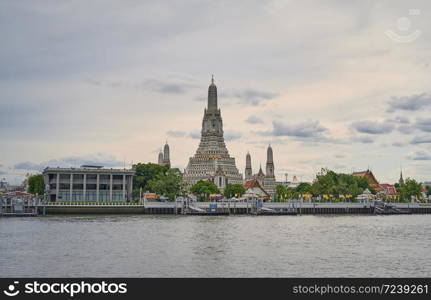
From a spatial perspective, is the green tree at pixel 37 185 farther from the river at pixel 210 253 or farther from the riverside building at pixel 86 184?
the river at pixel 210 253

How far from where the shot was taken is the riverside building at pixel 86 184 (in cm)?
15750

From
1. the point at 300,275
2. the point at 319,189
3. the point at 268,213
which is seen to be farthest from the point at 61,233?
the point at 319,189

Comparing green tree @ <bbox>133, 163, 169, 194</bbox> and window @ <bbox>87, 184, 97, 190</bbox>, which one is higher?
green tree @ <bbox>133, 163, 169, 194</bbox>

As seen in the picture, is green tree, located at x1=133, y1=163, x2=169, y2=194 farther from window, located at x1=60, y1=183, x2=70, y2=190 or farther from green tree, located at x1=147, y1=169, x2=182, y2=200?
window, located at x1=60, y1=183, x2=70, y2=190

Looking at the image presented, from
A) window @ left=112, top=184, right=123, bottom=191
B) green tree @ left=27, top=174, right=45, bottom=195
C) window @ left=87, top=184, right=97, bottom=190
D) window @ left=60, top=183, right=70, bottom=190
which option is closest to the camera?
window @ left=60, top=183, right=70, bottom=190

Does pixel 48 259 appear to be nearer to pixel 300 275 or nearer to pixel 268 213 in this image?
pixel 300 275

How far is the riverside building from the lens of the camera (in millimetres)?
157500

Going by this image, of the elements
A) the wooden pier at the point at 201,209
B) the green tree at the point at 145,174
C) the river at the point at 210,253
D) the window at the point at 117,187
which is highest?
the green tree at the point at 145,174

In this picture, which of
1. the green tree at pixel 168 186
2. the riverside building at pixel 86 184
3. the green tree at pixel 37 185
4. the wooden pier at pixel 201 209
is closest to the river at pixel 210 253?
the wooden pier at pixel 201 209

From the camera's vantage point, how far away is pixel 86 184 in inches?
6265

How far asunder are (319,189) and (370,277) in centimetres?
13950

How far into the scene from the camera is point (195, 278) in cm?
4259

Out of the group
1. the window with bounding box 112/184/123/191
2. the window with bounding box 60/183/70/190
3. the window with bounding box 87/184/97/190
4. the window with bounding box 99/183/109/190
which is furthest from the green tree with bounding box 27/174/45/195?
the window with bounding box 112/184/123/191

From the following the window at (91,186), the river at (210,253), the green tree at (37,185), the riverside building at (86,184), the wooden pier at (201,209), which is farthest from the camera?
the green tree at (37,185)
